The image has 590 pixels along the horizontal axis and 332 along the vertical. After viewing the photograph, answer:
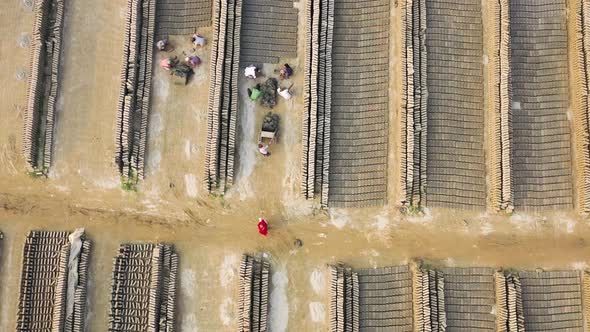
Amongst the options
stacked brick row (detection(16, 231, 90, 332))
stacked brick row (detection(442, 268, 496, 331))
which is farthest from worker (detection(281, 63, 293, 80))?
stacked brick row (detection(16, 231, 90, 332))

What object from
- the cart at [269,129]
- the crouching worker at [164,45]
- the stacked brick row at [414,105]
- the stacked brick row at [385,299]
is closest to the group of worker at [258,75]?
the cart at [269,129]

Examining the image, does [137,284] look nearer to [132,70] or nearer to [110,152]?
[110,152]

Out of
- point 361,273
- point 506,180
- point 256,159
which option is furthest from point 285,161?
point 506,180

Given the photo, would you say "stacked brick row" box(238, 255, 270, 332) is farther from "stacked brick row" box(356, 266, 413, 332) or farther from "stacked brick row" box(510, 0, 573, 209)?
"stacked brick row" box(510, 0, 573, 209)

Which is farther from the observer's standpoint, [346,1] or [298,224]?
[346,1]

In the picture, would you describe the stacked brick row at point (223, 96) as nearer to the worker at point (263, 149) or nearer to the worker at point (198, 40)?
the worker at point (198, 40)

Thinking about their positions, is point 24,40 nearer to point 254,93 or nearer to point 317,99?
point 254,93
